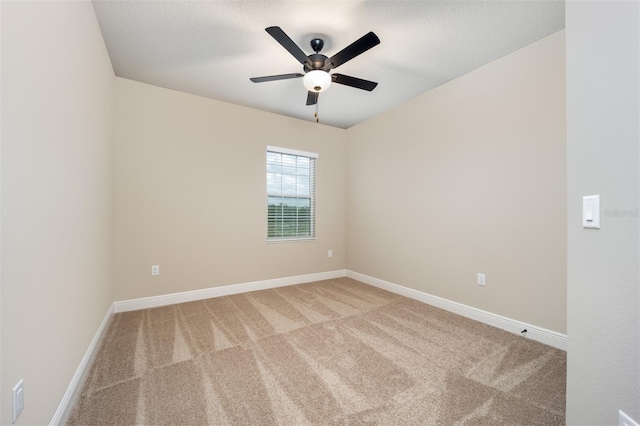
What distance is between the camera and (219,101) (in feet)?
11.4

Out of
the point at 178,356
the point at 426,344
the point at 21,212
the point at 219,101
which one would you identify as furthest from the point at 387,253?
the point at 21,212

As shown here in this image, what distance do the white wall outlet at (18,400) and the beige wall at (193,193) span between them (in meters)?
2.23

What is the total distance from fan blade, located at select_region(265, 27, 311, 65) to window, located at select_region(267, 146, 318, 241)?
6.36 ft

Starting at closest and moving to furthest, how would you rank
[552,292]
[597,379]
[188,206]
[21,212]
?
[597,379], [21,212], [552,292], [188,206]

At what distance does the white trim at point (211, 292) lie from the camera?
294cm

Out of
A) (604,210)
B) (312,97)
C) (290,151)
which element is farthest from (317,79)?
(604,210)

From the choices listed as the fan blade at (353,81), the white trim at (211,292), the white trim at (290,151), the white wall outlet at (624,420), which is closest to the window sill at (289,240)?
the white trim at (211,292)

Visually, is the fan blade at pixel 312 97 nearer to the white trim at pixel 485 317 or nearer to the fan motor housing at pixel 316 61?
the fan motor housing at pixel 316 61

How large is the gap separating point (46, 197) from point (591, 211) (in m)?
2.31

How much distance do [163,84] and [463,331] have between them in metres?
4.28

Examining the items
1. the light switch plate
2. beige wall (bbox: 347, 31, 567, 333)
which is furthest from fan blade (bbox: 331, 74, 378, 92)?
the light switch plate

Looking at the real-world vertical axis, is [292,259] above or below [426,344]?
above


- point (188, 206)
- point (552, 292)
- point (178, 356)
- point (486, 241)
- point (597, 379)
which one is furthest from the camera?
point (188, 206)

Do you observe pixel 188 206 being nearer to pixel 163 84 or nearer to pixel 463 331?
pixel 163 84
